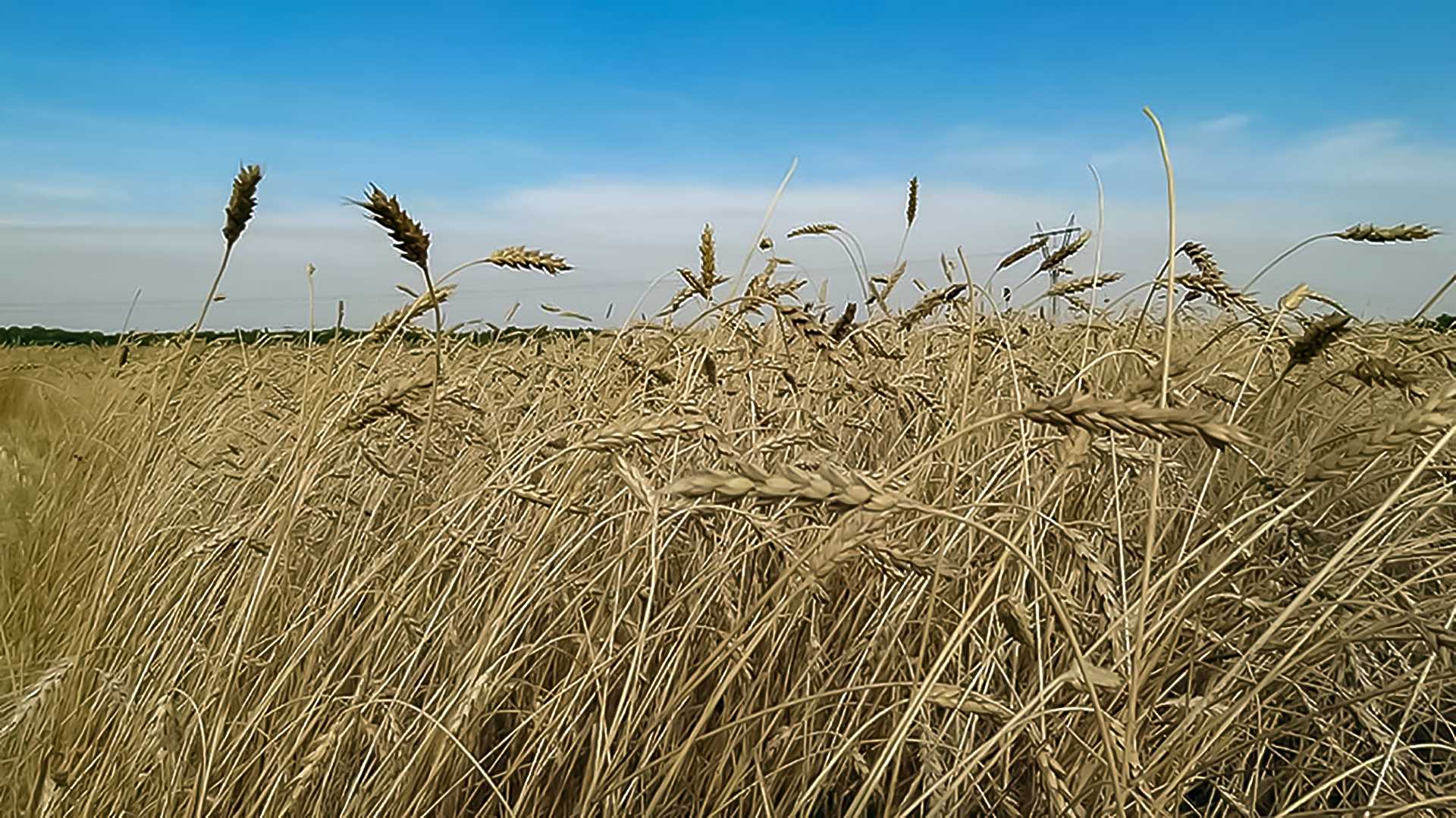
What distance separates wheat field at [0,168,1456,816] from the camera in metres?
1.11

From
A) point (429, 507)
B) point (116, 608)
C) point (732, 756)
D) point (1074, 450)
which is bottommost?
point (732, 756)

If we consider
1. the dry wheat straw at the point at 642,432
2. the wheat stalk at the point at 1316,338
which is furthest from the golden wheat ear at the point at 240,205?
the wheat stalk at the point at 1316,338

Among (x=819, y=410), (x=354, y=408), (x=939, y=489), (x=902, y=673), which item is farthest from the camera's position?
(x=819, y=410)

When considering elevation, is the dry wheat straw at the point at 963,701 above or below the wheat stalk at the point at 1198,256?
below

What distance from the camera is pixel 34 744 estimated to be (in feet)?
4.96

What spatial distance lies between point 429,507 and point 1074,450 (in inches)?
52.3

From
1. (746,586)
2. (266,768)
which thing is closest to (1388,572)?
(746,586)

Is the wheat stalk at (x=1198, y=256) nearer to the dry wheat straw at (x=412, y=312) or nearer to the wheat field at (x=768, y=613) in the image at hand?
the wheat field at (x=768, y=613)

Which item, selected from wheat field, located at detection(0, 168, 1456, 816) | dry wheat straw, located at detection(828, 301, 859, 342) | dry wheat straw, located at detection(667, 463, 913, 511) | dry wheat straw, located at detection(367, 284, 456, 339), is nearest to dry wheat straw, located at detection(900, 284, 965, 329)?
wheat field, located at detection(0, 168, 1456, 816)

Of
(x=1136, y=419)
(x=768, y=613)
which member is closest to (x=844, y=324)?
(x=768, y=613)

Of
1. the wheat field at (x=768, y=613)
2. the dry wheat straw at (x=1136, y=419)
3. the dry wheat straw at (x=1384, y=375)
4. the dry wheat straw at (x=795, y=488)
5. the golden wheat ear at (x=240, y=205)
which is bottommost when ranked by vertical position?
the wheat field at (x=768, y=613)

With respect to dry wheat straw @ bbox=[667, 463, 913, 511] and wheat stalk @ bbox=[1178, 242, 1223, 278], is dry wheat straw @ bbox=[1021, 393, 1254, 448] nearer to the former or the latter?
dry wheat straw @ bbox=[667, 463, 913, 511]

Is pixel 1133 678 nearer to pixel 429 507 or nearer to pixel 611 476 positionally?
pixel 611 476

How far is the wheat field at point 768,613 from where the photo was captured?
1.11 m
